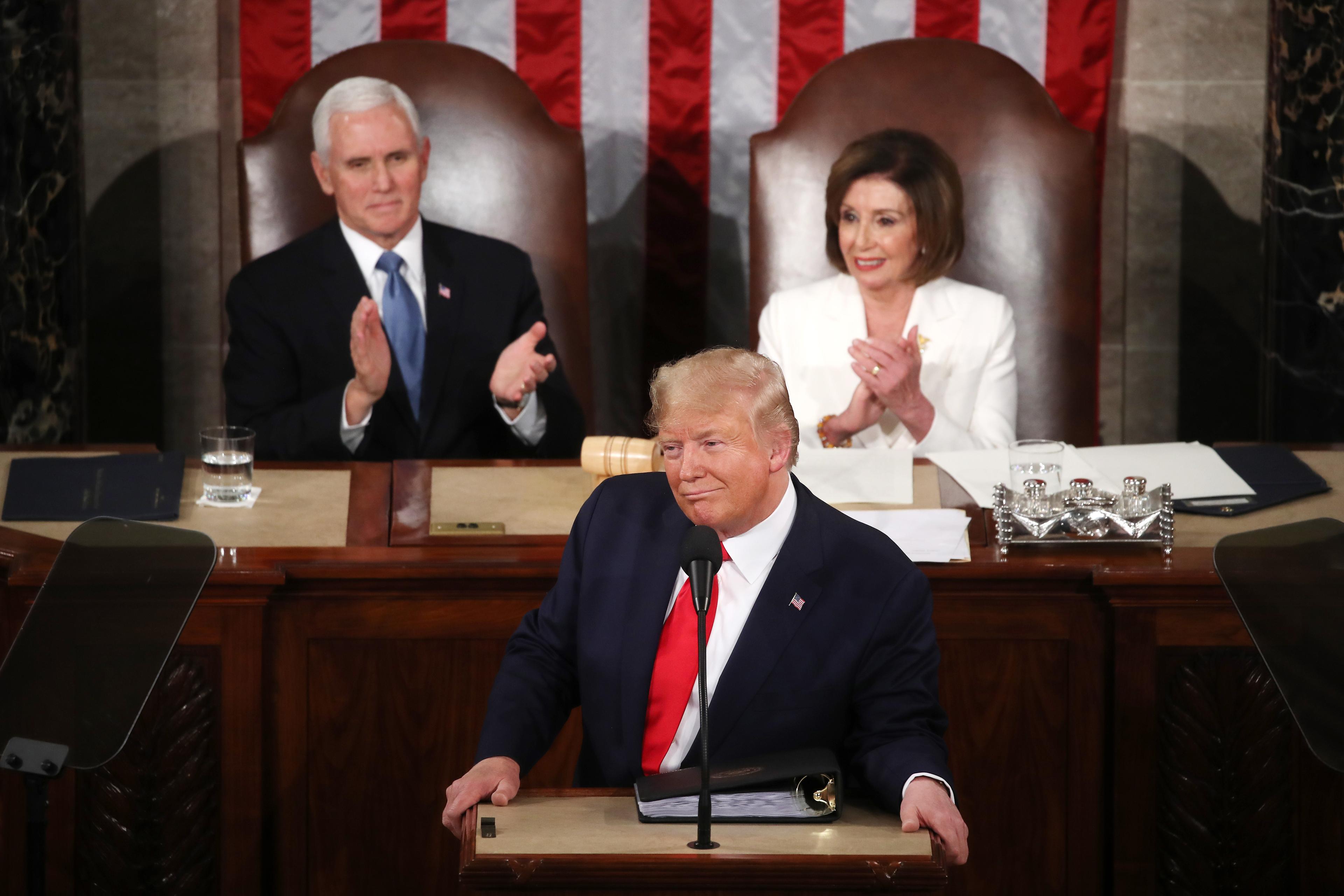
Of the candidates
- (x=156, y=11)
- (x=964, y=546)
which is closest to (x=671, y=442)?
(x=964, y=546)

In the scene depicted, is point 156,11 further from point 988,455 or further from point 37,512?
point 988,455

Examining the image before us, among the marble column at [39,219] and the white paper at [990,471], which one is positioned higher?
the marble column at [39,219]

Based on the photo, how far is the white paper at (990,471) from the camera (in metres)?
3.47

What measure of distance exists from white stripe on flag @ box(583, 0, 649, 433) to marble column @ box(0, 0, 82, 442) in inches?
66.1

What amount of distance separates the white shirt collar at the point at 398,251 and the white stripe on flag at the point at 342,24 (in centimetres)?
78

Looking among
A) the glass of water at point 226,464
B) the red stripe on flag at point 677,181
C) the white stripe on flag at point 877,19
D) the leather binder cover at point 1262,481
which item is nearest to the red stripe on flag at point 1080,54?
the white stripe on flag at point 877,19

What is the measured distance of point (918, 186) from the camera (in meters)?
4.74

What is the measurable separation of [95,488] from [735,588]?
1.74 m

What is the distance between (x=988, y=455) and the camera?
12.5 ft

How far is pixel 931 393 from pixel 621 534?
2.44 metres

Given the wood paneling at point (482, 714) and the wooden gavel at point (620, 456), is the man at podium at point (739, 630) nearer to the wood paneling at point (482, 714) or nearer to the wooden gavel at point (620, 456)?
the wood paneling at point (482, 714)

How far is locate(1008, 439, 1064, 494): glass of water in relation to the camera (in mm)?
3254

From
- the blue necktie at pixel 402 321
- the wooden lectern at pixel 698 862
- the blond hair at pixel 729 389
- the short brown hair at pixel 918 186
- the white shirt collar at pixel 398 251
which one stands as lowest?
the wooden lectern at pixel 698 862

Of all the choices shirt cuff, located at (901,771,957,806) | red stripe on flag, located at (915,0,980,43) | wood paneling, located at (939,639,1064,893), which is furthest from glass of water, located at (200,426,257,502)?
red stripe on flag, located at (915,0,980,43)
